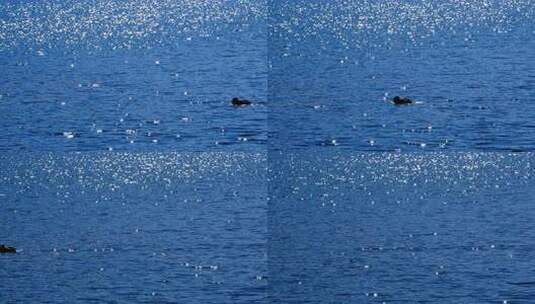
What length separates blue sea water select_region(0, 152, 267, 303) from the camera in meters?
9.98

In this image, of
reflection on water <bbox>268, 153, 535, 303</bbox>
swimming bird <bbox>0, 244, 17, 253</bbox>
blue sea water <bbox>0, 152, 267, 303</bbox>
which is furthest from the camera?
swimming bird <bbox>0, 244, 17, 253</bbox>

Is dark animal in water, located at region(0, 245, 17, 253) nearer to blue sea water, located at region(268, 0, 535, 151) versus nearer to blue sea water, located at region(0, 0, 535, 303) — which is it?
blue sea water, located at region(0, 0, 535, 303)

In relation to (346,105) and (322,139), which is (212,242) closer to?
(322,139)

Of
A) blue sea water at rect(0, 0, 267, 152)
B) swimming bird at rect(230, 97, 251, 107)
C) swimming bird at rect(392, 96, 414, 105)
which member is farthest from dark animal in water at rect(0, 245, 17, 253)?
swimming bird at rect(392, 96, 414, 105)

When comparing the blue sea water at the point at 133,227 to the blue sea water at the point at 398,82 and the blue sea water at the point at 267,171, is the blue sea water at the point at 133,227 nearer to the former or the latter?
the blue sea water at the point at 267,171

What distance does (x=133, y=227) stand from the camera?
1079cm

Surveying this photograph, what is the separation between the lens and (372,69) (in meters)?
14.6

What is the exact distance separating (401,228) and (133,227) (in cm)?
152

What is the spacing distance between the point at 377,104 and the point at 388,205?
2.27 metres

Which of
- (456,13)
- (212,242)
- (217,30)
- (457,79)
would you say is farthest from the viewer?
(456,13)

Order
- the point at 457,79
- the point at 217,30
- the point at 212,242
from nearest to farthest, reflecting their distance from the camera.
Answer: the point at 212,242 → the point at 457,79 → the point at 217,30

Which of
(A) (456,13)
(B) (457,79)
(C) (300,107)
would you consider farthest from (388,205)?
(A) (456,13)

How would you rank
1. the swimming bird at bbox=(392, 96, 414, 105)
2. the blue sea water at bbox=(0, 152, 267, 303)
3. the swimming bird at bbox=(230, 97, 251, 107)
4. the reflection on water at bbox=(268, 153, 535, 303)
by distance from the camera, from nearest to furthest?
the reflection on water at bbox=(268, 153, 535, 303) < the blue sea water at bbox=(0, 152, 267, 303) < the swimming bird at bbox=(230, 97, 251, 107) < the swimming bird at bbox=(392, 96, 414, 105)

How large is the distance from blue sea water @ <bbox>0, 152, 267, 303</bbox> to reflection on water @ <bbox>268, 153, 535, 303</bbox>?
185 millimetres
